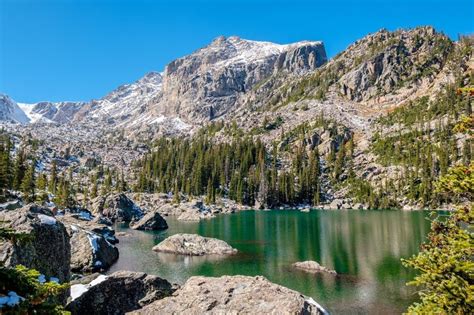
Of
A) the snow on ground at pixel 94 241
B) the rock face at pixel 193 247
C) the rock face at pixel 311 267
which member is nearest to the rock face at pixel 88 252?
the snow on ground at pixel 94 241

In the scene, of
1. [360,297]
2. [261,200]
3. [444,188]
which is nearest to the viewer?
[444,188]

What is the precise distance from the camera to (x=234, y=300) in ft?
75.0

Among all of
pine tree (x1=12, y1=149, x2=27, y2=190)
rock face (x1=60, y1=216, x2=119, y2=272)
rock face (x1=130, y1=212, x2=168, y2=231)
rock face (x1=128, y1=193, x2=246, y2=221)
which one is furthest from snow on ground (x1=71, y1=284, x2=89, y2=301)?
rock face (x1=128, y1=193, x2=246, y2=221)

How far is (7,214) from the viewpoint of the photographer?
83.9 feet

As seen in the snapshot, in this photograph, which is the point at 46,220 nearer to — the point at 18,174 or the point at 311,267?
the point at 311,267

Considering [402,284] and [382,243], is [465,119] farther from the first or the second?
[382,243]

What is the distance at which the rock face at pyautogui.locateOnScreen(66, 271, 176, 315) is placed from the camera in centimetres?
2531

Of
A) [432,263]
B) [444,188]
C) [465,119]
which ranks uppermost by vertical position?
[465,119]

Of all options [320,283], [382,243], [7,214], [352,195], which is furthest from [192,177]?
[7,214]

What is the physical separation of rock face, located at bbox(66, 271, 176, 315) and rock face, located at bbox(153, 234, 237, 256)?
97.4 feet

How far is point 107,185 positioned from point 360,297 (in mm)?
148025

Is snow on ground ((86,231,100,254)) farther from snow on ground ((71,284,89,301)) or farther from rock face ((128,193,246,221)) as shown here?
rock face ((128,193,246,221))

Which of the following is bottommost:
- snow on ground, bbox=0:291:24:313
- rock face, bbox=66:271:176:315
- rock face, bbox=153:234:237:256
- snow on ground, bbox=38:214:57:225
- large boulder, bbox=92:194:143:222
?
rock face, bbox=153:234:237:256

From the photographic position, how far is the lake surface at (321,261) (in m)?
36.8
